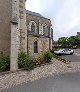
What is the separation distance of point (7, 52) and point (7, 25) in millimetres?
2993

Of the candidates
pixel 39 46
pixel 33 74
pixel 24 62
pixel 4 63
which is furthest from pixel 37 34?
pixel 4 63

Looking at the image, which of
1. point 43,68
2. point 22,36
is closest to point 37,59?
point 43,68

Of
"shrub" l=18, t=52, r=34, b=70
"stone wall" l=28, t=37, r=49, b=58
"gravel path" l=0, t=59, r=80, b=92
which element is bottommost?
"gravel path" l=0, t=59, r=80, b=92

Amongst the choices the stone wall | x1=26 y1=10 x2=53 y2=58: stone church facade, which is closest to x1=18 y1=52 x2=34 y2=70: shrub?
x1=26 y1=10 x2=53 y2=58: stone church facade

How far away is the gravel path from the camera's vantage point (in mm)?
17345

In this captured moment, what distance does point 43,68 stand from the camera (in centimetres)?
2317

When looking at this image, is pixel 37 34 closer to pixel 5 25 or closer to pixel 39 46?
pixel 39 46

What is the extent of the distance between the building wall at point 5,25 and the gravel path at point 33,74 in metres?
3.37

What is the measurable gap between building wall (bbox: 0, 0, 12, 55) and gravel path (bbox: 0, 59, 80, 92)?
3.37 meters

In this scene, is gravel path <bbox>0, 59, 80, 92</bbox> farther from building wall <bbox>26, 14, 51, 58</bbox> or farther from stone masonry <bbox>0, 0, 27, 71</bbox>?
building wall <bbox>26, 14, 51, 58</bbox>

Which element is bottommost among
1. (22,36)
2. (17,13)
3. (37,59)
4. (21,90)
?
(21,90)

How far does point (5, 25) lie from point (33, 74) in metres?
6.23

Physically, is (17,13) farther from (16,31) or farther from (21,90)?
(21,90)

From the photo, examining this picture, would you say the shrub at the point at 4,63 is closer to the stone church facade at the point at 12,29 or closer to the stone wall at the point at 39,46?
the stone church facade at the point at 12,29
